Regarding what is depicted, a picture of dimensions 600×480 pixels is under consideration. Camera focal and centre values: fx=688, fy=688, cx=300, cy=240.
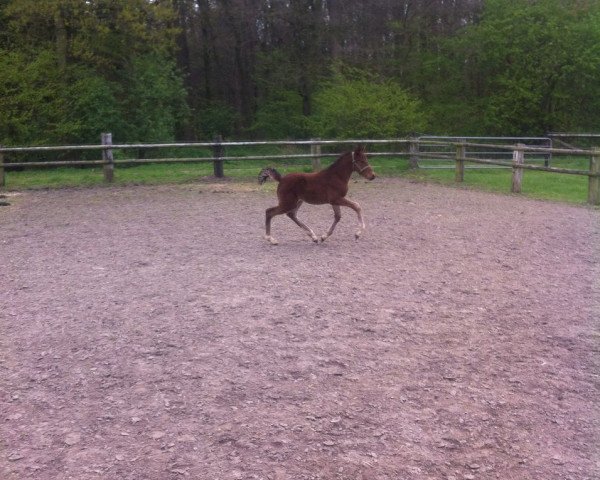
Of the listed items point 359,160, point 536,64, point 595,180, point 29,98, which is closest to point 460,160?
point 595,180

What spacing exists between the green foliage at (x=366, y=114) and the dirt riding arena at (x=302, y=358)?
35.1 ft

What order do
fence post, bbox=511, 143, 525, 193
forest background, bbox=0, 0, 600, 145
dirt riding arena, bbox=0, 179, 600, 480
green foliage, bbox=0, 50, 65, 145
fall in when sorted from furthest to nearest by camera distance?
1. forest background, bbox=0, 0, 600, 145
2. green foliage, bbox=0, 50, 65, 145
3. fence post, bbox=511, 143, 525, 193
4. dirt riding arena, bbox=0, 179, 600, 480

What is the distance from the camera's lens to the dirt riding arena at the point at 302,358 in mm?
3367

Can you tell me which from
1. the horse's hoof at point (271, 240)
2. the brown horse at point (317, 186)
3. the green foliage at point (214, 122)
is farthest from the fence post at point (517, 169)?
the green foliage at point (214, 122)

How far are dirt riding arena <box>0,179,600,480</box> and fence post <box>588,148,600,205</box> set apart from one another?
12.4 ft

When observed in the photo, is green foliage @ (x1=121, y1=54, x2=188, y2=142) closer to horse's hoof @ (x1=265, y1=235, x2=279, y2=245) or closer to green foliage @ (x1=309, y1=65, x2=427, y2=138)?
green foliage @ (x1=309, y1=65, x2=427, y2=138)

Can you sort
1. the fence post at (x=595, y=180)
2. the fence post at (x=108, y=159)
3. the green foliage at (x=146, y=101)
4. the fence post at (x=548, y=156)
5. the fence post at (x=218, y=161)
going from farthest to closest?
the green foliage at (x=146, y=101)
the fence post at (x=548, y=156)
the fence post at (x=218, y=161)
the fence post at (x=108, y=159)
the fence post at (x=595, y=180)

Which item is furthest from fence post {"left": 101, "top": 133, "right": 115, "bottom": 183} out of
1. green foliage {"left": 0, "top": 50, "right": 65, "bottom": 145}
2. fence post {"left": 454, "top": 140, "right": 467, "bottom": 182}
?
fence post {"left": 454, "top": 140, "right": 467, "bottom": 182}

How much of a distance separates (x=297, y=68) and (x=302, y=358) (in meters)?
26.9

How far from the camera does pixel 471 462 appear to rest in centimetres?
330

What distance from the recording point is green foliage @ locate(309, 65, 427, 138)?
63.3ft

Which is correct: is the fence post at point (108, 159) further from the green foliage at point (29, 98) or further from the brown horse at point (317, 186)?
the brown horse at point (317, 186)

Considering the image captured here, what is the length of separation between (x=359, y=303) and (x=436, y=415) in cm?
216

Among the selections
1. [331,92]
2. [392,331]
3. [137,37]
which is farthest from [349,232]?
[137,37]
